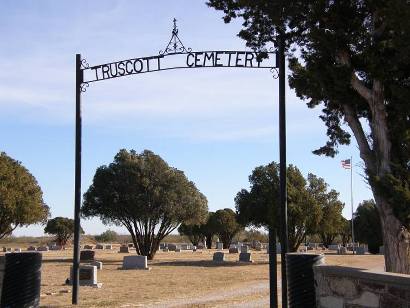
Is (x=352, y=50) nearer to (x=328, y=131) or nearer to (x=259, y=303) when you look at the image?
(x=328, y=131)

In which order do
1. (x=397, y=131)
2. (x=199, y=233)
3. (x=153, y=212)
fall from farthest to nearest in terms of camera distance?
(x=199, y=233) < (x=153, y=212) < (x=397, y=131)

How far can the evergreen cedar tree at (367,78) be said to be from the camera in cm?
969

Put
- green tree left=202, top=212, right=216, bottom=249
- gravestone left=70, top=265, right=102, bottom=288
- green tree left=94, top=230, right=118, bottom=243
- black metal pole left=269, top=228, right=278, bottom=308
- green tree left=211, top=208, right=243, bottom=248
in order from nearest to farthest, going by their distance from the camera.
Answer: black metal pole left=269, top=228, right=278, bottom=308, gravestone left=70, top=265, right=102, bottom=288, green tree left=211, top=208, right=243, bottom=248, green tree left=202, top=212, right=216, bottom=249, green tree left=94, top=230, right=118, bottom=243

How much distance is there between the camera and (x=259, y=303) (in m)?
13.4

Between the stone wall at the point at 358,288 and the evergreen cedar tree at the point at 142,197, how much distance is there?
1089 inches

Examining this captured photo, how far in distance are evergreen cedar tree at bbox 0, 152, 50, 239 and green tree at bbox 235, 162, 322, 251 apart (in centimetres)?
1562

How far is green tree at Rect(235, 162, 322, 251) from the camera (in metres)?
32.9

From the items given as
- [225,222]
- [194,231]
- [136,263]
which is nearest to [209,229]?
[225,222]

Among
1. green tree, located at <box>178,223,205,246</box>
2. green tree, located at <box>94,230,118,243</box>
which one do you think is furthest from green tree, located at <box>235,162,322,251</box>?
green tree, located at <box>94,230,118,243</box>

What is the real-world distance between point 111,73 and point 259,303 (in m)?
6.06

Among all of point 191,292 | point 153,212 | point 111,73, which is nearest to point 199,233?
point 153,212

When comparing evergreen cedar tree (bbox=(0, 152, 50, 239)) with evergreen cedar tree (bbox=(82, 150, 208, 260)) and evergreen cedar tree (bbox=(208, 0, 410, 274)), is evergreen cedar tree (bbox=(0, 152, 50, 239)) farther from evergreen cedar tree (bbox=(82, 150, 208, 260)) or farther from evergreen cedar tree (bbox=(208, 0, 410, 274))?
evergreen cedar tree (bbox=(208, 0, 410, 274))

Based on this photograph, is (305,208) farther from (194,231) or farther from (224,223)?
(194,231)

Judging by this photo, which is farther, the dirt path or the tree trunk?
the dirt path
